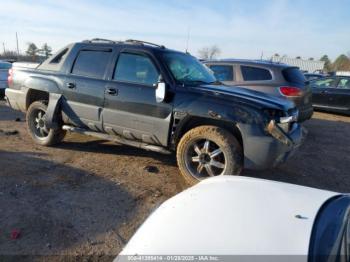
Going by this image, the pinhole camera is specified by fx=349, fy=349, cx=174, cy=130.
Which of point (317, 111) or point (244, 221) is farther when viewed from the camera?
point (317, 111)

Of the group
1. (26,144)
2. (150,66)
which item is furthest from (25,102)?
(150,66)

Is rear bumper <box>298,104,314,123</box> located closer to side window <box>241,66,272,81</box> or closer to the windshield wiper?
side window <box>241,66,272,81</box>

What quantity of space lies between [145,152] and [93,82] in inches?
61.0

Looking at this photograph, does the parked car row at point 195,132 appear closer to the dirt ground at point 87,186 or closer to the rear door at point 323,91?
the dirt ground at point 87,186

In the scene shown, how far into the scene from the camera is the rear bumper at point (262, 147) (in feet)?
13.9

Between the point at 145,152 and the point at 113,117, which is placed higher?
the point at 113,117

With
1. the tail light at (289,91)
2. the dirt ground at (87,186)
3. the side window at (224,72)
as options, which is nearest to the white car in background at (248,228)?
the dirt ground at (87,186)

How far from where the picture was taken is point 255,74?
812 centimetres

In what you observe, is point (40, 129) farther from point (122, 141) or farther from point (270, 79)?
point (270, 79)

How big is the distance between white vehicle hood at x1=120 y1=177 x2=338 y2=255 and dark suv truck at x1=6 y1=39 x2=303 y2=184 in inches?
78.6

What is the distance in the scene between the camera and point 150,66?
16.5ft

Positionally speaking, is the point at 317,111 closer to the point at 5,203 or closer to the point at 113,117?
the point at 113,117

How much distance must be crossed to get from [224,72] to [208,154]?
4285 mm

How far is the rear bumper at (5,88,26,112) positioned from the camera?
643 cm
